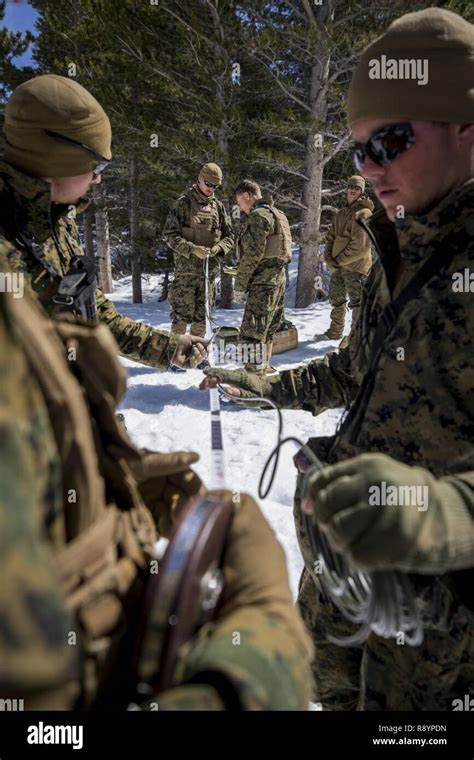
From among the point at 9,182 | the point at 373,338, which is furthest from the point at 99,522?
the point at 9,182

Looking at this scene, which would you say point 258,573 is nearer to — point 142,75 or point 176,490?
point 176,490

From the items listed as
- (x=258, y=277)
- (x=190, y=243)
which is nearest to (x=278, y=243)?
(x=258, y=277)

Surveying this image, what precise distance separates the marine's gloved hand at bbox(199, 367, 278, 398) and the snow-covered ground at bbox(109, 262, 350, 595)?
1.43m

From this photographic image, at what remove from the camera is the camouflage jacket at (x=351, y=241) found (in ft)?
27.9

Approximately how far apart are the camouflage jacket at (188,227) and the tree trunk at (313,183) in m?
4.53

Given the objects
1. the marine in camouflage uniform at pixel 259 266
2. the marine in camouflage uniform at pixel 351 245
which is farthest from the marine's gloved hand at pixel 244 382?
the marine in camouflage uniform at pixel 351 245

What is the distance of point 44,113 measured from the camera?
7.48 ft

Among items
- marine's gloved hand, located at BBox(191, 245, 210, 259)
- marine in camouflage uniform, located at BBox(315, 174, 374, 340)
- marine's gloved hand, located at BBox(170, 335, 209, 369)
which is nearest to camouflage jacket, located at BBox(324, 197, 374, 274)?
marine in camouflage uniform, located at BBox(315, 174, 374, 340)

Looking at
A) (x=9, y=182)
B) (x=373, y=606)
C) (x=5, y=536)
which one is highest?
(x=9, y=182)

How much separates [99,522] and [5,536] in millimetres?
324

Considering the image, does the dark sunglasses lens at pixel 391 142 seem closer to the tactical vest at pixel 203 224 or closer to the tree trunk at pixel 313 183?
the tactical vest at pixel 203 224

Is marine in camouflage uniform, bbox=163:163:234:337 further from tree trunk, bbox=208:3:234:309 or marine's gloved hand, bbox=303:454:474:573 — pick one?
marine's gloved hand, bbox=303:454:474:573

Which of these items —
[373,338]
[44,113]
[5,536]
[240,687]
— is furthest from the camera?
[44,113]

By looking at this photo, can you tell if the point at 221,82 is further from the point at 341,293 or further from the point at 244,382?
the point at 244,382
